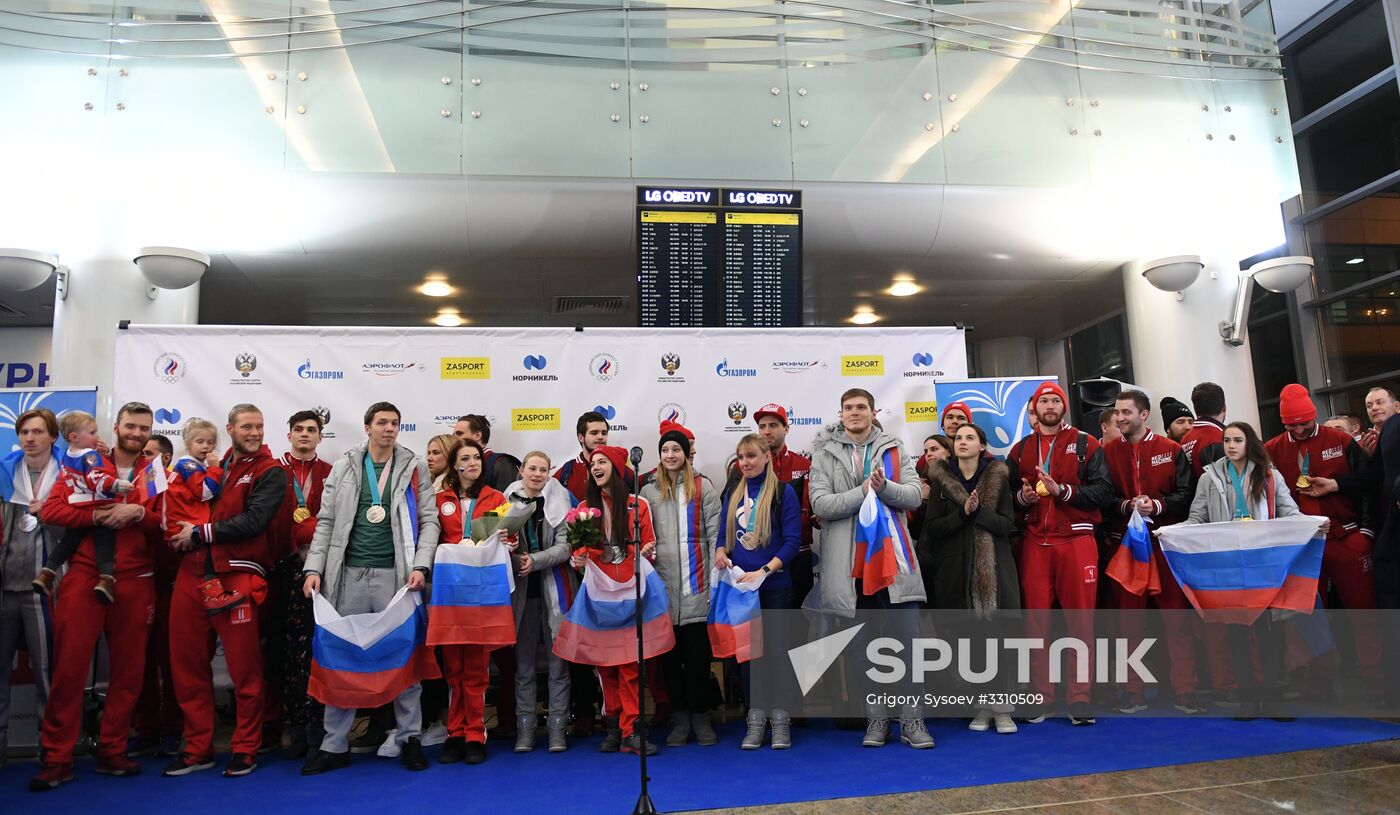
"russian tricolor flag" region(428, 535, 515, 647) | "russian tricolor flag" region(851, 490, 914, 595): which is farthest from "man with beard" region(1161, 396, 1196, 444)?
"russian tricolor flag" region(428, 535, 515, 647)

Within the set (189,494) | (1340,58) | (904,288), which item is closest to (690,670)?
(189,494)

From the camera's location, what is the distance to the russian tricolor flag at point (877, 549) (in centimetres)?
427

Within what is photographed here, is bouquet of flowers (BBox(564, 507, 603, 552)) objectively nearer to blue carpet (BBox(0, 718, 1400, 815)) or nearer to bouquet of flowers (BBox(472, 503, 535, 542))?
bouquet of flowers (BBox(472, 503, 535, 542))

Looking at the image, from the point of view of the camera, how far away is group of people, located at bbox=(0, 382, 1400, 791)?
4031 millimetres

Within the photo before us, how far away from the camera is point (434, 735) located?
→ 4371 millimetres

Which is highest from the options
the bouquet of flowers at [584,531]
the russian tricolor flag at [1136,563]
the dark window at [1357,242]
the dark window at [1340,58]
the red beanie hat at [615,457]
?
the dark window at [1340,58]

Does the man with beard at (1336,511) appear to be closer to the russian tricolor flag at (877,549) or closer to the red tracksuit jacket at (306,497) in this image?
the russian tricolor flag at (877,549)

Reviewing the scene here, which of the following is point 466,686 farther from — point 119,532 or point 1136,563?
point 1136,563

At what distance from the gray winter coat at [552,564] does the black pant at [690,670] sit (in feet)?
1.89

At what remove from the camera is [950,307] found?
8.93m

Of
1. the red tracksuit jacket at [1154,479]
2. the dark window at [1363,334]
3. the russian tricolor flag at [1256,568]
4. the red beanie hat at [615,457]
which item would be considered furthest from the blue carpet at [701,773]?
the dark window at [1363,334]

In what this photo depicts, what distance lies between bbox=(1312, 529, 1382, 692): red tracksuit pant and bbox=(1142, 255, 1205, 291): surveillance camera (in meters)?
2.65

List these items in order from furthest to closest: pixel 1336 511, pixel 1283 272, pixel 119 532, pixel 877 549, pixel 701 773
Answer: pixel 1283 272 < pixel 1336 511 < pixel 877 549 < pixel 119 532 < pixel 701 773

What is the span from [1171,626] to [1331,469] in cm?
125
